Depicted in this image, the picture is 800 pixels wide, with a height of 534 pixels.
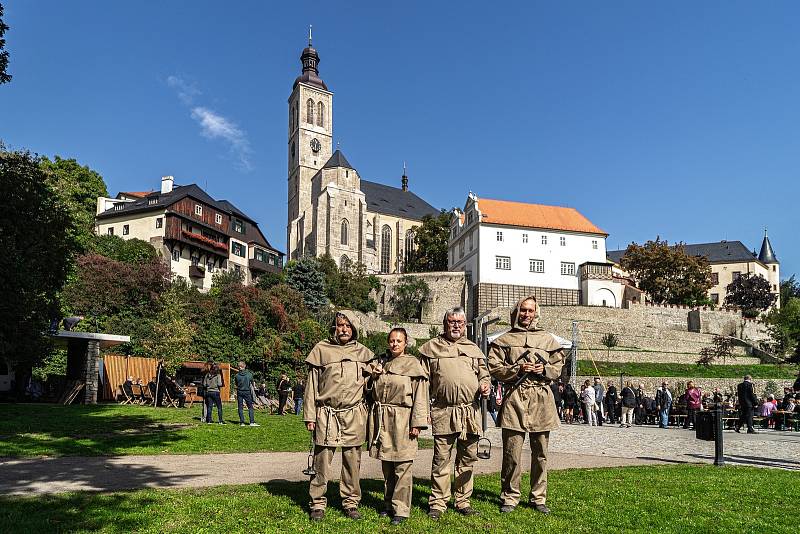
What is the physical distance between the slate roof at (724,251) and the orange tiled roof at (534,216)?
3986 centimetres

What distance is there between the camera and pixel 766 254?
4279 inches

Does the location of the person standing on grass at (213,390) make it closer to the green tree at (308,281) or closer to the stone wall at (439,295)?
the green tree at (308,281)

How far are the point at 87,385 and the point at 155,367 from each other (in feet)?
18.8

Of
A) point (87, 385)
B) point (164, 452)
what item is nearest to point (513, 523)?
point (164, 452)

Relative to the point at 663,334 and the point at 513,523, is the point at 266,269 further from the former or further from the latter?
the point at 513,523

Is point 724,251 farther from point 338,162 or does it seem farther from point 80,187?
point 80,187

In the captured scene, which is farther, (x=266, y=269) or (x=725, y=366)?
(x=266, y=269)

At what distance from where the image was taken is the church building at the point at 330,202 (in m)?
84.9

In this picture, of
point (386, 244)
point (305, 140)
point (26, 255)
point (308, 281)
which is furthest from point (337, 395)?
point (305, 140)

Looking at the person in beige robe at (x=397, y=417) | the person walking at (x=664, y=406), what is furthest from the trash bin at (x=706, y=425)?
the person walking at (x=664, y=406)

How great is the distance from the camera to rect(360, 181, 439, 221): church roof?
96.8 metres

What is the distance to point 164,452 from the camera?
1147 centimetres

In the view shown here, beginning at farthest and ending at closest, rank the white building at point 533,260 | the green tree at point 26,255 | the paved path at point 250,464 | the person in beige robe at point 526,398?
the white building at point 533,260, the green tree at point 26,255, the paved path at point 250,464, the person in beige robe at point 526,398

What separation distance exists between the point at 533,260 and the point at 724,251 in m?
52.1
